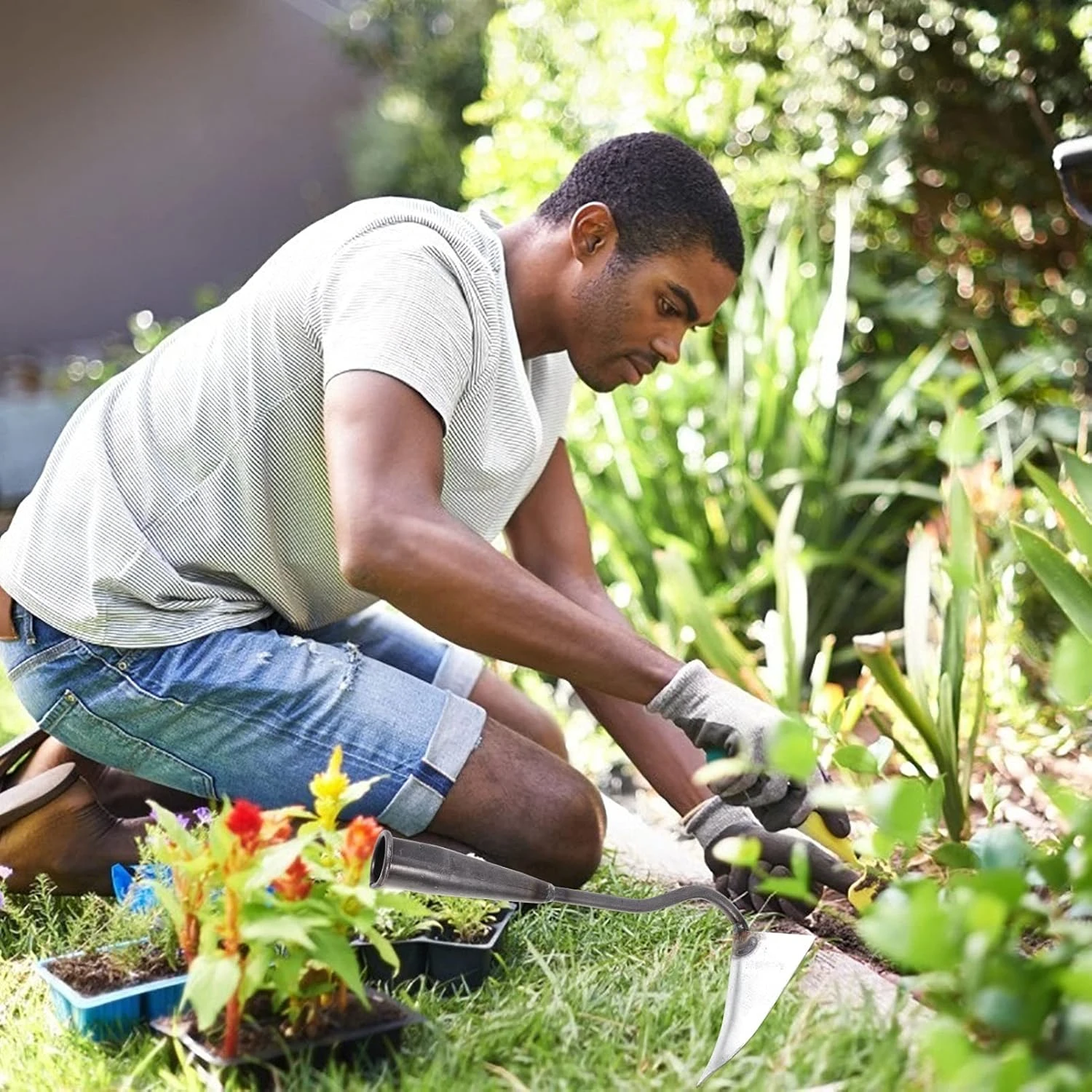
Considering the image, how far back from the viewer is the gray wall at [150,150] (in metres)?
8.28

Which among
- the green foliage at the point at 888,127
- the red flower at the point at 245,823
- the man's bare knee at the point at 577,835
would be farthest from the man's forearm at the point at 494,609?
the green foliage at the point at 888,127

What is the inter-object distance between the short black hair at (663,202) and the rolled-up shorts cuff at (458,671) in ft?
2.82

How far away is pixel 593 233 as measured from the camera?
214 centimetres

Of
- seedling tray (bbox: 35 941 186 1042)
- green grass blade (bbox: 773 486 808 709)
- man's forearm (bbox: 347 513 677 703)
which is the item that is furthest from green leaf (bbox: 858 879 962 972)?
green grass blade (bbox: 773 486 808 709)

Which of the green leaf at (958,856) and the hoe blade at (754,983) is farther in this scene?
the hoe blade at (754,983)

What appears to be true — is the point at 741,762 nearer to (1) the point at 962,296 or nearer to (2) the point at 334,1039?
(2) the point at 334,1039

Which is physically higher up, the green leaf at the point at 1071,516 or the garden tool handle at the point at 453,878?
the green leaf at the point at 1071,516

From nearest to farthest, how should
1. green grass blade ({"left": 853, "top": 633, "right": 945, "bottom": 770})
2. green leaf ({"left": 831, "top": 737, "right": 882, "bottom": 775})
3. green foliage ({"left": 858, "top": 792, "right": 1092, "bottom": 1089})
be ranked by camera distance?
green foliage ({"left": 858, "top": 792, "right": 1092, "bottom": 1089}) → green leaf ({"left": 831, "top": 737, "right": 882, "bottom": 775}) → green grass blade ({"left": 853, "top": 633, "right": 945, "bottom": 770})

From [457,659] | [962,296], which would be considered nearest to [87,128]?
[962,296]

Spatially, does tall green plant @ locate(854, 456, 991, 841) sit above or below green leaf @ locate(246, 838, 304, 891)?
above

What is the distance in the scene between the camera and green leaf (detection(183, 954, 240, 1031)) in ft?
4.37

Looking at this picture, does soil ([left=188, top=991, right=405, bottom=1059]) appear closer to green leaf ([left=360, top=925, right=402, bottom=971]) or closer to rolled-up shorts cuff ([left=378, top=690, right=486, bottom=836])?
green leaf ([left=360, top=925, right=402, bottom=971])

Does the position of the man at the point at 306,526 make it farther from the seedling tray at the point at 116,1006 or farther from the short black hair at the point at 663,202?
the seedling tray at the point at 116,1006

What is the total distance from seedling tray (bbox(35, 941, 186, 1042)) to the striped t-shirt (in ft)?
1.96
